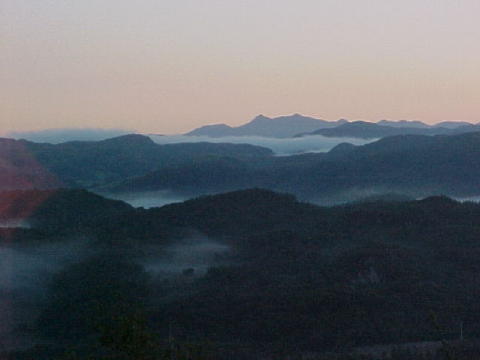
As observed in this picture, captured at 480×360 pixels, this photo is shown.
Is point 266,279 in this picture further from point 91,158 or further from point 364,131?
point 364,131

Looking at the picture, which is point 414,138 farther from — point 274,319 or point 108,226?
point 274,319

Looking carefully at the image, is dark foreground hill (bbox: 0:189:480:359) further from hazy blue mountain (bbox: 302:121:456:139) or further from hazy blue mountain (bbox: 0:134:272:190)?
hazy blue mountain (bbox: 302:121:456:139)

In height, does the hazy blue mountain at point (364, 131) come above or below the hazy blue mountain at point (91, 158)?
above

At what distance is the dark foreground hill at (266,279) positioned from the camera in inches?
A: 643

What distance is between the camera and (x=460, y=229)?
29.2 meters

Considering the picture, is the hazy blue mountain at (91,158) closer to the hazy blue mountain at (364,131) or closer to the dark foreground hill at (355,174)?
the dark foreground hill at (355,174)

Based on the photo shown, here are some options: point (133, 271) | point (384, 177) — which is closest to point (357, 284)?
point (133, 271)

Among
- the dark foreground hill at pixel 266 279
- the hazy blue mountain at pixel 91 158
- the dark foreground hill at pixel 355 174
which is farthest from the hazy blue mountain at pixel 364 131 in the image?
the dark foreground hill at pixel 266 279

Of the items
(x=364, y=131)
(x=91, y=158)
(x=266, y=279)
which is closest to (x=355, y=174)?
(x=91, y=158)

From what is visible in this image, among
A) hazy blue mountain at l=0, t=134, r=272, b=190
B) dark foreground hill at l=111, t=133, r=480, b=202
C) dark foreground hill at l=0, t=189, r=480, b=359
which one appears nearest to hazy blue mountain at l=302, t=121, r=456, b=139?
hazy blue mountain at l=0, t=134, r=272, b=190

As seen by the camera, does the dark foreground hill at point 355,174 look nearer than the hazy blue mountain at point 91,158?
Yes

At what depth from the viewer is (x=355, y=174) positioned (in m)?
81.1

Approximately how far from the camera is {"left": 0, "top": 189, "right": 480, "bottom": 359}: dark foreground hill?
16344mm

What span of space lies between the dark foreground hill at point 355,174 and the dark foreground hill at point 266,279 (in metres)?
35.6
